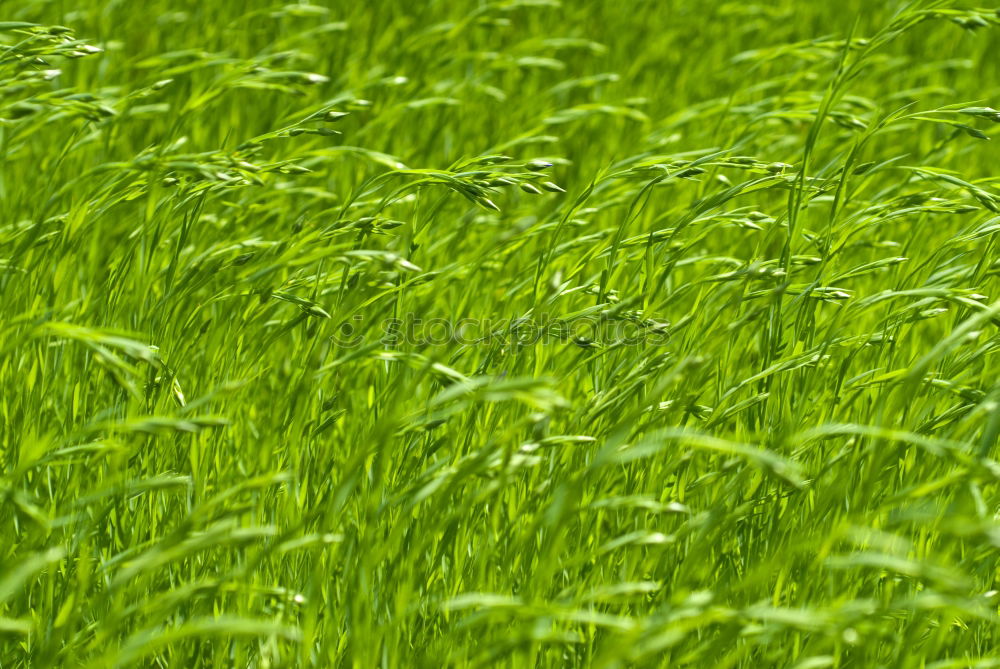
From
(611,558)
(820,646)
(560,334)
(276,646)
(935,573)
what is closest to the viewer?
(935,573)

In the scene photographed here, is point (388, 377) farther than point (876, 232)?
No

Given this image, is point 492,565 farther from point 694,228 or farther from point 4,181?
point 4,181

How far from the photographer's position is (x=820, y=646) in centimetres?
143

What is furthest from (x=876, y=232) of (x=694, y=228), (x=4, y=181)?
(x=4, y=181)

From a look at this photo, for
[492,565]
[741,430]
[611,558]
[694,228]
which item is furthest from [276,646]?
[694,228]

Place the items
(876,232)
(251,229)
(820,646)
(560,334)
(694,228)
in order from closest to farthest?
(820,646)
(560,334)
(251,229)
(694,228)
(876,232)

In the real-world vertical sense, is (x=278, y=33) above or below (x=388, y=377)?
above

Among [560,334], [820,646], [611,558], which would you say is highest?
[560,334]

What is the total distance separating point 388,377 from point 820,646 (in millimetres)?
1121

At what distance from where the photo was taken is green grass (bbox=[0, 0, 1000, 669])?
4.87 feet

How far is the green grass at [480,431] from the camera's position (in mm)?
1485

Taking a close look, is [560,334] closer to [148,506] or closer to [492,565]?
[492,565]

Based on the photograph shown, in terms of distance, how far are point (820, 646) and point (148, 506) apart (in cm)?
129

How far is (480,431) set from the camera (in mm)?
2096
